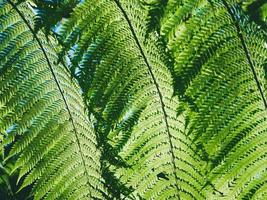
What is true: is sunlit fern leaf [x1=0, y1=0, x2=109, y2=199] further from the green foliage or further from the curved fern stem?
the curved fern stem

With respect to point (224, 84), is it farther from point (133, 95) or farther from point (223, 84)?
point (133, 95)

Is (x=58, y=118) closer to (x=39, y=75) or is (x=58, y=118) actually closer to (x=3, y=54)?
(x=39, y=75)

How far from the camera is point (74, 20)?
3.96ft

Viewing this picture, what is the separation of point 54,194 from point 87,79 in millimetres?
461

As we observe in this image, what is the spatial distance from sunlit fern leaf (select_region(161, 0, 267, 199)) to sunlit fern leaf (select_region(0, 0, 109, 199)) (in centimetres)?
41

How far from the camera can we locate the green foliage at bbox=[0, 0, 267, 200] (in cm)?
113

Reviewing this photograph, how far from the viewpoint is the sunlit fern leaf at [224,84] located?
112 centimetres

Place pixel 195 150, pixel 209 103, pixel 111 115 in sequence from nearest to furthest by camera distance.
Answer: pixel 209 103 < pixel 111 115 < pixel 195 150

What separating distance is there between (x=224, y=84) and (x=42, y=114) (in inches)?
23.6

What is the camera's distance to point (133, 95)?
1331 millimetres

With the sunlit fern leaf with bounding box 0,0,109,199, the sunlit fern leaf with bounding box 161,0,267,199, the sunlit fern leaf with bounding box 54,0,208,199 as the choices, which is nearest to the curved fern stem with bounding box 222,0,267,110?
the sunlit fern leaf with bounding box 161,0,267,199

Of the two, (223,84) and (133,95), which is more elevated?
(223,84)

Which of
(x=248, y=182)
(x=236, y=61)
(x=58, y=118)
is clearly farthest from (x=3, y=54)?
(x=248, y=182)

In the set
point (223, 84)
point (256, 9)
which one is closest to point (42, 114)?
point (223, 84)
